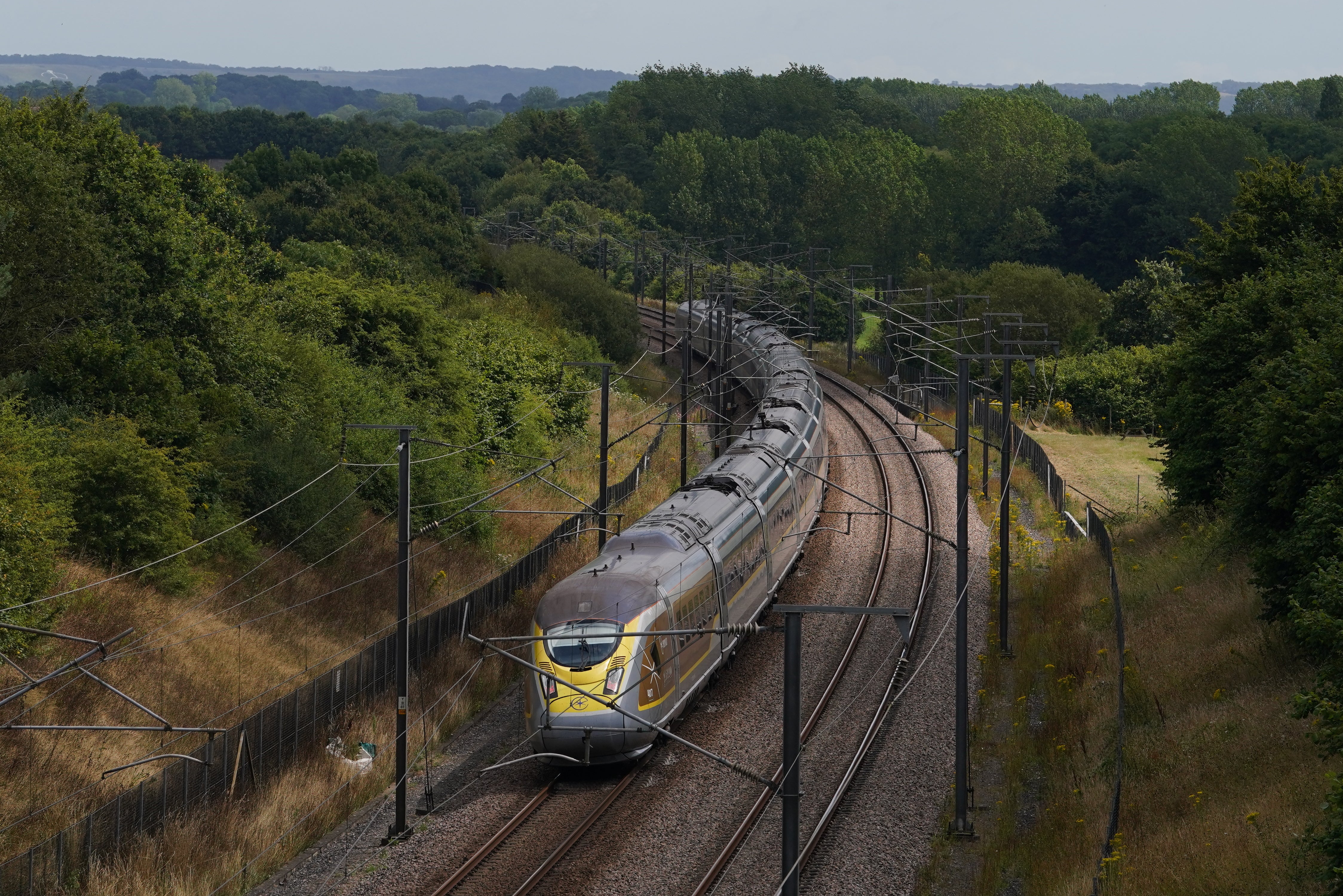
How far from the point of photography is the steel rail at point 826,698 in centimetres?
1927

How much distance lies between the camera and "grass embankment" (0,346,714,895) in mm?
19422

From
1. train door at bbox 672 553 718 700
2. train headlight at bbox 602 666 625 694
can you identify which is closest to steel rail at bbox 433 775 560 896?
train headlight at bbox 602 666 625 694

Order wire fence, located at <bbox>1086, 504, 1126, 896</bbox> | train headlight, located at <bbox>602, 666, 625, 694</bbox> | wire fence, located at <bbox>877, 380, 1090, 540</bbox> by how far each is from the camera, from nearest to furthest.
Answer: wire fence, located at <bbox>1086, 504, 1126, 896</bbox> → train headlight, located at <bbox>602, 666, 625, 694</bbox> → wire fence, located at <bbox>877, 380, 1090, 540</bbox>

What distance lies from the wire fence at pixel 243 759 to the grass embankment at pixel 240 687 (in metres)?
0.26

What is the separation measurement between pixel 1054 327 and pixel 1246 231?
41.4m

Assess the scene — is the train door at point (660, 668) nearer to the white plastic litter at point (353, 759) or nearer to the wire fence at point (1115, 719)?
the white plastic litter at point (353, 759)

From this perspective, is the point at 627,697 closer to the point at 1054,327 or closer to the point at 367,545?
the point at 367,545

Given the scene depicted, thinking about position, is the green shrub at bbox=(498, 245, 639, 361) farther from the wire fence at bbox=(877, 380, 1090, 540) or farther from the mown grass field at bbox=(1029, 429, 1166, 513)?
the mown grass field at bbox=(1029, 429, 1166, 513)

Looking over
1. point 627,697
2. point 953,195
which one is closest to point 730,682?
point 627,697

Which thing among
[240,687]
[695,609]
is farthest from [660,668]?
[240,687]

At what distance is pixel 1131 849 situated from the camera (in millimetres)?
17562

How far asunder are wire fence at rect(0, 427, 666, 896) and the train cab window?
205 cm

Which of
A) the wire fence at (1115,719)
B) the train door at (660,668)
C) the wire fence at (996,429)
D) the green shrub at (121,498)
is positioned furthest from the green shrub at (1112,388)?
the green shrub at (121,498)

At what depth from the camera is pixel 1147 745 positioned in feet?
69.9
